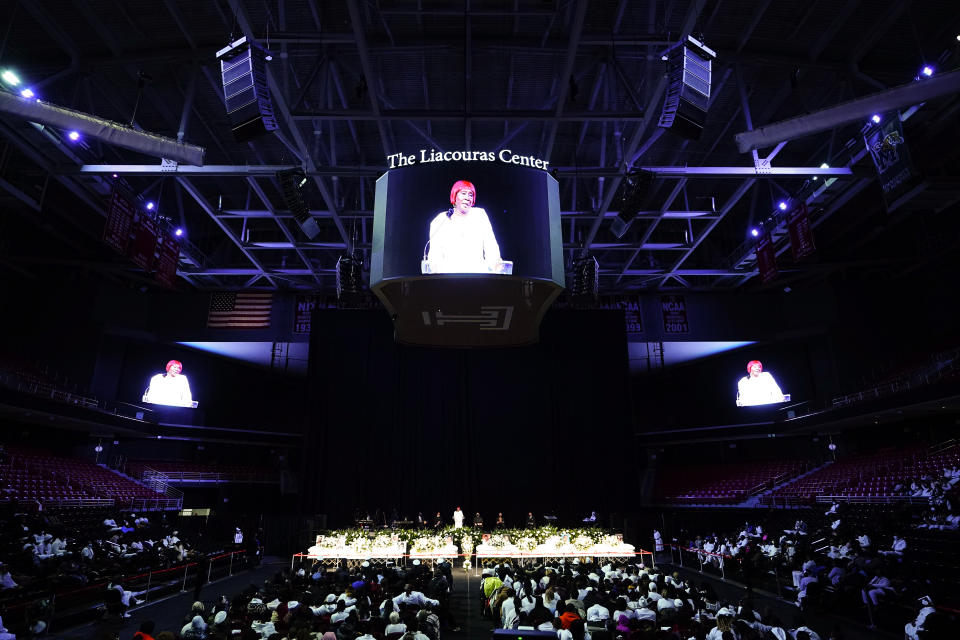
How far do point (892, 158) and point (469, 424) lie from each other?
55.0 feet

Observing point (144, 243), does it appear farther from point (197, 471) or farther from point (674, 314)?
point (674, 314)

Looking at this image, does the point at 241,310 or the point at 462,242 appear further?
the point at 241,310

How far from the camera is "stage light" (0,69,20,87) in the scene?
12.0 metres

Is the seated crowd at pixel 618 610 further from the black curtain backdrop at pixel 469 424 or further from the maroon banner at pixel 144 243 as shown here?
the maroon banner at pixel 144 243

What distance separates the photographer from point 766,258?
1752 centimetres

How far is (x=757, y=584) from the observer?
14.3 metres

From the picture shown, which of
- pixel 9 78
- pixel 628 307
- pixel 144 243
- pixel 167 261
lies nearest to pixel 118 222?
pixel 144 243

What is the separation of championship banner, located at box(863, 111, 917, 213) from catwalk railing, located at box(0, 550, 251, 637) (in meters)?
16.6

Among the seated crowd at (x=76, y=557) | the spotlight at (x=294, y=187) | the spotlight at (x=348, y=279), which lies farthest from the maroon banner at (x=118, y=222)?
the seated crowd at (x=76, y=557)

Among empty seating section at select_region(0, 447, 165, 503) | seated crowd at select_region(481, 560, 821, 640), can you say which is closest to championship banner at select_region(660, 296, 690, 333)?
seated crowd at select_region(481, 560, 821, 640)

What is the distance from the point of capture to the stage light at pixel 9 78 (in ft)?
39.4

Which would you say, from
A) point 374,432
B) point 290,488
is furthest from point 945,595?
point 290,488

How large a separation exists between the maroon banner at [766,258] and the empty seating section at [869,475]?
24.3 ft

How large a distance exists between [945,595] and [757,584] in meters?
5.65
